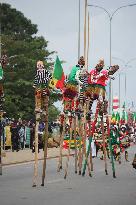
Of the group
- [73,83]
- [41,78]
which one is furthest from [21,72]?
[41,78]

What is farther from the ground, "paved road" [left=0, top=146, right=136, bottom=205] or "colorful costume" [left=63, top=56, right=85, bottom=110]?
"colorful costume" [left=63, top=56, right=85, bottom=110]

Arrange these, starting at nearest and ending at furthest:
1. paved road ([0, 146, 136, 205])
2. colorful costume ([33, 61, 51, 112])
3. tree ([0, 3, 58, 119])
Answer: paved road ([0, 146, 136, 205]) < colorful costume ([33, 61, 51, 112]) < tree ([0, 3, 58, 119])

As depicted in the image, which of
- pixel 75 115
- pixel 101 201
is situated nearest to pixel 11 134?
pixel 75 115

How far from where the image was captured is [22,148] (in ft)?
122

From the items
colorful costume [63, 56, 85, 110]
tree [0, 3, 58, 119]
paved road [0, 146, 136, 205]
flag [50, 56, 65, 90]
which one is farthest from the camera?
tree [0, 3, 58, 119]

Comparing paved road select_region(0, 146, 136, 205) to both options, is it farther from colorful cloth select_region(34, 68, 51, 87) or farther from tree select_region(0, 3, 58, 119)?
tree select_region(0, 3, 58, 119)

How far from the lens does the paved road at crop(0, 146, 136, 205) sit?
11367mm

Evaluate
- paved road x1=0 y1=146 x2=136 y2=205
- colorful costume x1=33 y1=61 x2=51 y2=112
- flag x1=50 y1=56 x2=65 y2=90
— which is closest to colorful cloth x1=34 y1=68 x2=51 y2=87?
colorful costume x1=33 y1=61 x2=51 y2=112

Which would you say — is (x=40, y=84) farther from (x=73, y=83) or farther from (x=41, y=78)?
(x=73, y=83)

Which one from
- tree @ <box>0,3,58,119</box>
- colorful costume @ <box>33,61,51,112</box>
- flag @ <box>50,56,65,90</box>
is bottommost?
colorful costume @ <box>33,61,51,112</box>

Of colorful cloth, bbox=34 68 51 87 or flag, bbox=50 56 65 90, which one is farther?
flag, bbox=50 56 65 90

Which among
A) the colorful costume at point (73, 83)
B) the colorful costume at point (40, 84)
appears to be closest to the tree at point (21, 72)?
the colorful costume at point (73, 83)

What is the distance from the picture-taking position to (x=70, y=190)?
13.3 m

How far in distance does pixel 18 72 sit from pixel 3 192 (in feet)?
140
